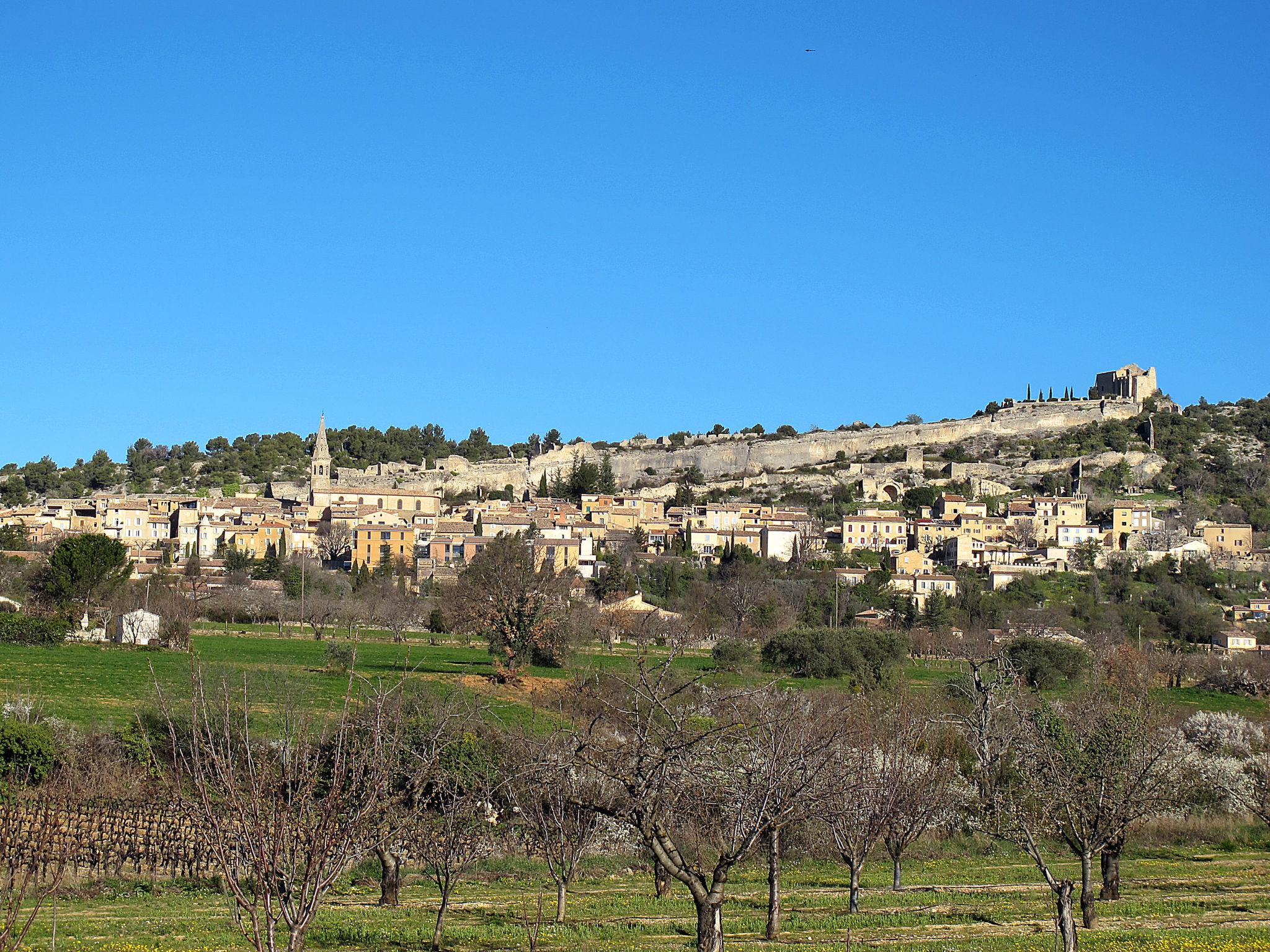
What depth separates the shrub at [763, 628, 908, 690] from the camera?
4228cm

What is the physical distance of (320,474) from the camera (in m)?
97.9

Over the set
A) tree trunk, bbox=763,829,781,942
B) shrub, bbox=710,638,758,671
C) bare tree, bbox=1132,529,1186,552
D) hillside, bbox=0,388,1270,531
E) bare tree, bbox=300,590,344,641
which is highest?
hillside, bbox=0,388,1270,531

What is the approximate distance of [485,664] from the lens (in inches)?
1580

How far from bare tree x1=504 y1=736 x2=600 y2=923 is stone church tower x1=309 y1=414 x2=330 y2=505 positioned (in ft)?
238

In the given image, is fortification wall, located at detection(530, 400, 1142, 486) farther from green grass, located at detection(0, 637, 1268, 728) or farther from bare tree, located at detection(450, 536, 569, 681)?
bare tree, located at detection(450, 536, 569, 681)

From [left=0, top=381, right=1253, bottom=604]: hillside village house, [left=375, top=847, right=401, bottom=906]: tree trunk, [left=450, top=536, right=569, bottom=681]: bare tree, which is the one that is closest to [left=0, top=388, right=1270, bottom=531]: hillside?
[left=0, top=381, right=1253, bottom=604]: hillside village house

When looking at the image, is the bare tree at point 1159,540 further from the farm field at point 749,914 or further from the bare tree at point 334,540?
the farm field at point 749,914

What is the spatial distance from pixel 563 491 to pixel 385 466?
13631mm

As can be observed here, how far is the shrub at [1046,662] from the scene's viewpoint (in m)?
42.5

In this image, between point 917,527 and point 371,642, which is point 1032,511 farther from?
point 371,642

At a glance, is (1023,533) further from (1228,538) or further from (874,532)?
(1228,538)

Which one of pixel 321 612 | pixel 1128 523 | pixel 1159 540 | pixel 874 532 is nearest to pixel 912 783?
pixel 321 612

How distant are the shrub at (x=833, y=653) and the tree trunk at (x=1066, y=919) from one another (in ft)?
89.3

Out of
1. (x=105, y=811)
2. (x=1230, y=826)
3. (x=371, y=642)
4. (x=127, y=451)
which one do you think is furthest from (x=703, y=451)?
(x=105, y=811)
